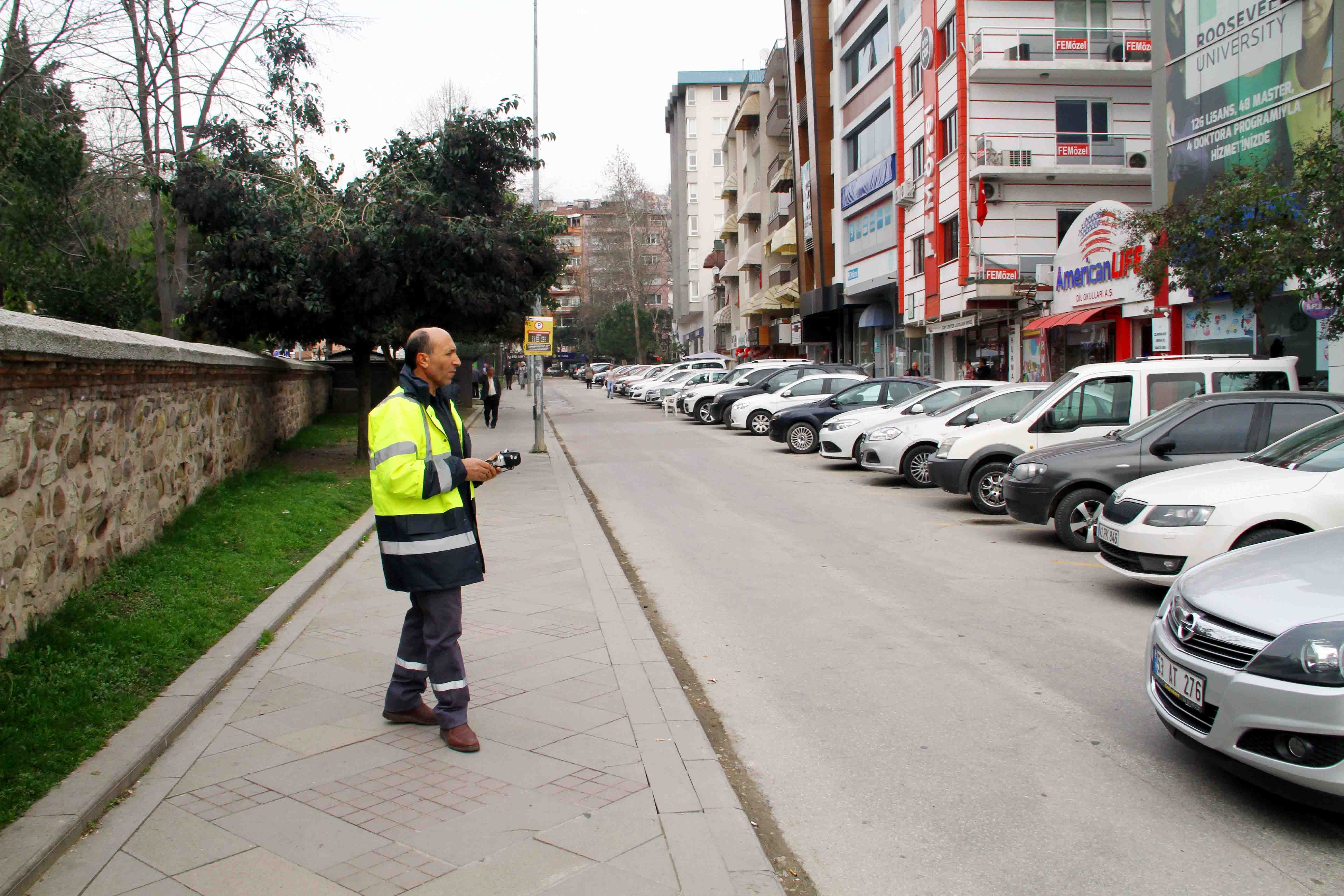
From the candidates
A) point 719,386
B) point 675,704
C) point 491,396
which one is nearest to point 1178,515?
point 675,704

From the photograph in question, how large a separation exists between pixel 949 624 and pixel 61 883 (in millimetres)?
5486

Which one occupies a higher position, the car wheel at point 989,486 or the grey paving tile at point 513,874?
the car wheel at point 989,486

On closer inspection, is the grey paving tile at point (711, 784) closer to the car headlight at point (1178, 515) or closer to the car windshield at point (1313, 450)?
the car headlight at point (1178, 515)

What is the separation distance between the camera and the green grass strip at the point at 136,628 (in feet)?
14.7

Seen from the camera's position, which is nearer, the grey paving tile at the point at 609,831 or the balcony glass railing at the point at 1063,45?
the grey paving tile at the point at 609,831

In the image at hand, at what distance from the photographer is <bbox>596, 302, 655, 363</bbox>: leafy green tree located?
3703 inches

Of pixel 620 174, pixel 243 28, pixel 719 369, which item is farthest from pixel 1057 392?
pixel 620 174

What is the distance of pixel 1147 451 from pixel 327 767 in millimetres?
7747

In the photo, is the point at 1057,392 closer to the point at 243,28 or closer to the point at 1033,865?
the point at 1033,865

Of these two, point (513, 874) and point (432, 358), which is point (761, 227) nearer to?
point (432, 358)

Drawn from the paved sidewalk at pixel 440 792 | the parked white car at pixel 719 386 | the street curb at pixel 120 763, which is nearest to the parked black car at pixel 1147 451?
the paved sidewalk at pixel 440 792

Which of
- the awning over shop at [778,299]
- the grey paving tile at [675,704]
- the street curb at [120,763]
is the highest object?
the awning over shop at [778,299]

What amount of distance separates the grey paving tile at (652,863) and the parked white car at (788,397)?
20.6 meters

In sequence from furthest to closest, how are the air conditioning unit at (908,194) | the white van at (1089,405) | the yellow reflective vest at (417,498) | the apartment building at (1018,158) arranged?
the air conditioning unit at (908,194) → the apartment building at (1018,158) → the white van at (1089,405) → the yellow reflective vest at (417,498)
